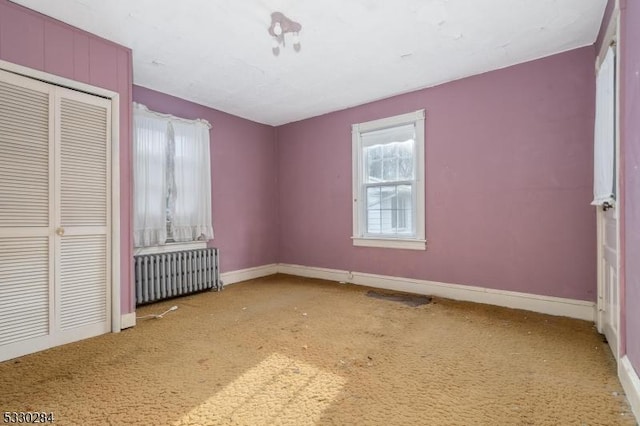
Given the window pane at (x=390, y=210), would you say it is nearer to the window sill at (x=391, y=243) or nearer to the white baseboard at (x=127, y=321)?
the window sill at (x=391, y=243)

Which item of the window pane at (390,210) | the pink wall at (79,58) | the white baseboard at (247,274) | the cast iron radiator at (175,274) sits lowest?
the white baseboard at (247,274)

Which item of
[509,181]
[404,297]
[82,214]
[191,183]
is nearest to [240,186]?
[191,183]

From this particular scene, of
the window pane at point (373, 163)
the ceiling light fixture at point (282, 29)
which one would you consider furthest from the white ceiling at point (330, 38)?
the window pane at point (373, 163)

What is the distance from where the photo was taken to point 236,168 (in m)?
4.80

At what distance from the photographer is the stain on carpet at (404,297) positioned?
3539 millimetres

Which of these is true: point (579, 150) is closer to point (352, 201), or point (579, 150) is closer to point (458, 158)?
point (458, 158)

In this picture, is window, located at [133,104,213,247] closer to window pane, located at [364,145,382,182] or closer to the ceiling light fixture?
the ceiling light fixture

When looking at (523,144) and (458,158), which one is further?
(458,158)

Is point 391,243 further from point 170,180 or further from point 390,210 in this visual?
point 170,180

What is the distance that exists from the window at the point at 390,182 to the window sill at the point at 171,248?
2.17 m

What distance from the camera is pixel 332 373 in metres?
2.03

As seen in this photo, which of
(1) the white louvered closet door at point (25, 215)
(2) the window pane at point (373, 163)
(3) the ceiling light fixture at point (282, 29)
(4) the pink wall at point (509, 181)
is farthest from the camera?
(2) the window pane at point (373, 163)

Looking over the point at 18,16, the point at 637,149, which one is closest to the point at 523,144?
the point at 637,149

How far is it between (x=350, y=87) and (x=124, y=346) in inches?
138
